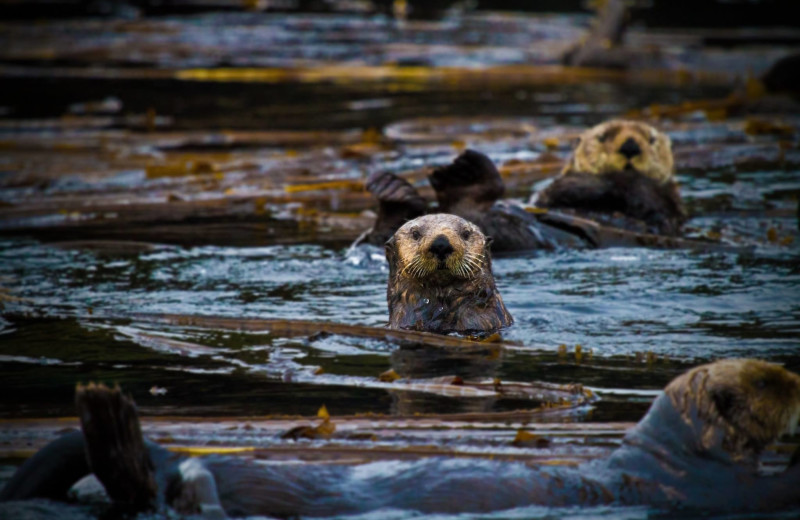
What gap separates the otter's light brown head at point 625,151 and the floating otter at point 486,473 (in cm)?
538

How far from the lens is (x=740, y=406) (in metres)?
3.49

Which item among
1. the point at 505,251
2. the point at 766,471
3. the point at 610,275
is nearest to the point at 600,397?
the point at 766,471

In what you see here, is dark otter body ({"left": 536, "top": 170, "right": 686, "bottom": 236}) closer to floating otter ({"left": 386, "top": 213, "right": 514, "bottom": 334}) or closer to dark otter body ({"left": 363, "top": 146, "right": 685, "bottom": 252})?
dark otter body ({"left": 363, "top": 146, "right": 685, "bottom": 252})

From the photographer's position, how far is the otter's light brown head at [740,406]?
3.48m

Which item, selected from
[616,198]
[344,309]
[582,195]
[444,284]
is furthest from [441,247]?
[616,198]

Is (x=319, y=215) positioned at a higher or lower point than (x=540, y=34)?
lower

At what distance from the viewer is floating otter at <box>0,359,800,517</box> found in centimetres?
317

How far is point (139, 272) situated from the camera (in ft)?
24.7

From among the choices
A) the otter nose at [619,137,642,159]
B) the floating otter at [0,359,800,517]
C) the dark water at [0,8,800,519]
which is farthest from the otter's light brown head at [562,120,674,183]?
the floating otter at [0,359,800,517]

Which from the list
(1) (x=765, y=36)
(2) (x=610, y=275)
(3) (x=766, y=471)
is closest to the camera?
(3) (x=766, y=471)

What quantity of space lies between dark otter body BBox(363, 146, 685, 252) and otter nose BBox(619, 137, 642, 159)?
0.18 metres

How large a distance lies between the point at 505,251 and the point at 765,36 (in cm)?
1686

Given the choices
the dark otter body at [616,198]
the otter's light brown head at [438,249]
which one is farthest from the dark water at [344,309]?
the otter's light brown head at [438,249]

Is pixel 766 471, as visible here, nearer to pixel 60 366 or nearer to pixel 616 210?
pixel 60 366
